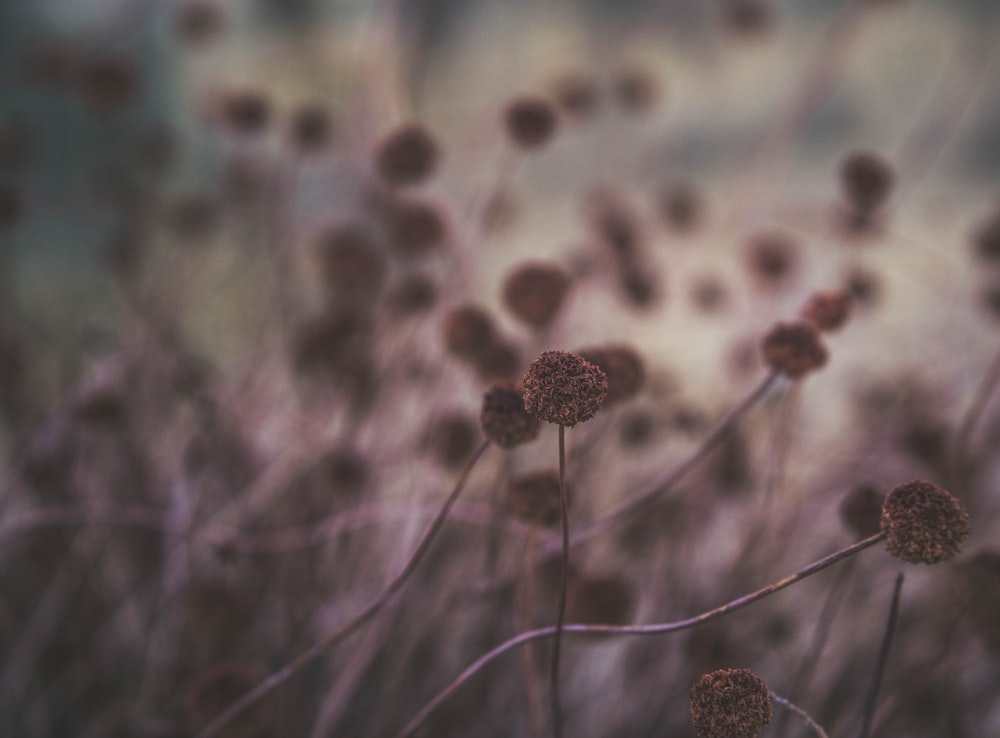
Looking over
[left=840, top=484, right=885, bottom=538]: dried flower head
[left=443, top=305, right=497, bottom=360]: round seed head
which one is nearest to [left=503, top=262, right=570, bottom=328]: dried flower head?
[left=443, top=305, right=497, bottom=360]: round seed head

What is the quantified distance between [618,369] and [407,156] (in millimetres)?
182

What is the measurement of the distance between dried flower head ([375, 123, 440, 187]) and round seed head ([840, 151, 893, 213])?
20 centimetres

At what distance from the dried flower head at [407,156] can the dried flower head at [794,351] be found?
205 mm

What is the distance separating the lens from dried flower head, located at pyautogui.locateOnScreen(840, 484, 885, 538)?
239 mm

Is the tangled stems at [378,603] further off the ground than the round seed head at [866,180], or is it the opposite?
the round seed head at [866,180]

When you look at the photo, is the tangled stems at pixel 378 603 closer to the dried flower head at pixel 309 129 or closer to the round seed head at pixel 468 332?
the round seed head at pixel 468 332

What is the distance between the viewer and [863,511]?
0.79ft

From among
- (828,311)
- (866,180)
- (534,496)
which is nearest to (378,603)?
(534,496)

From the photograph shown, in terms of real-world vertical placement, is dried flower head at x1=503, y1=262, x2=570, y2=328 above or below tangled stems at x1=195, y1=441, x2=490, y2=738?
above

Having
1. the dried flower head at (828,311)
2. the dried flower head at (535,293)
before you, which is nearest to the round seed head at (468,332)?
the dried flower head at (535,293)

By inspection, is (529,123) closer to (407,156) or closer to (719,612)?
(407,156)

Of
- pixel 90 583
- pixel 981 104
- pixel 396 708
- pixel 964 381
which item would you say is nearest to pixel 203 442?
pixel 90 583

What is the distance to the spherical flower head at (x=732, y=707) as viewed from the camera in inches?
6.7

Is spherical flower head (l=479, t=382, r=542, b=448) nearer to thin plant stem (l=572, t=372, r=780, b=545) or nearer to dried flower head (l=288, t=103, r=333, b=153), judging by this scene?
thin plant stem (l=572, t=372, r=780, b=545)
